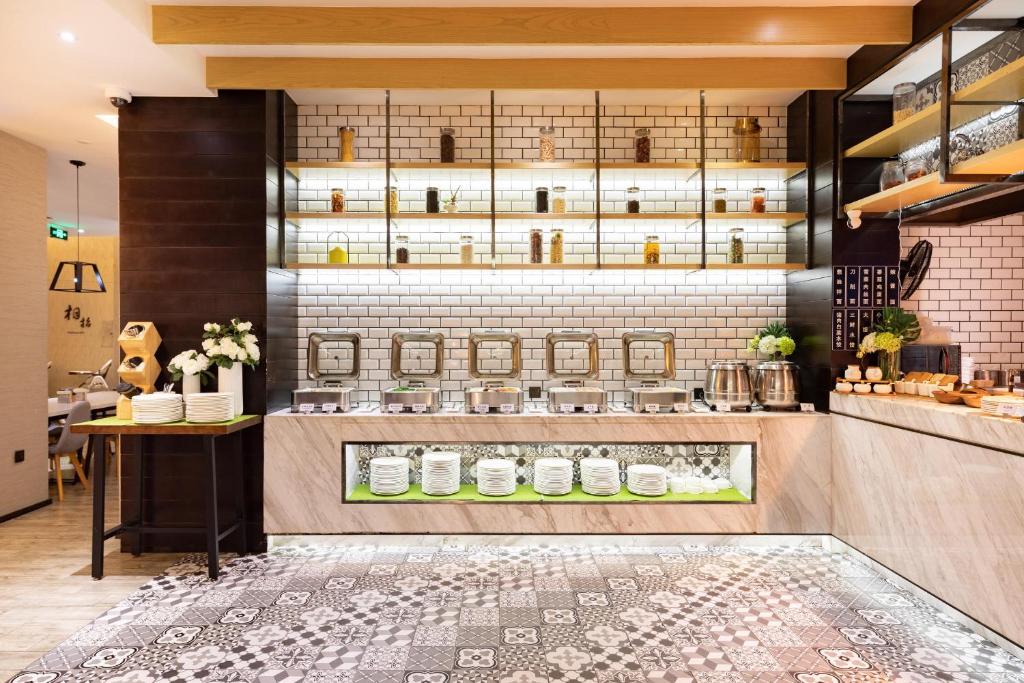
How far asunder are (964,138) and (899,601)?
8.09ft

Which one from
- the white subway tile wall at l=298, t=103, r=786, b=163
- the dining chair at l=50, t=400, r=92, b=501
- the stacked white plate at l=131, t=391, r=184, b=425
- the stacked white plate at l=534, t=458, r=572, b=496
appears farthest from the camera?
the dining chair at l=50, t=400, r=92, b=501

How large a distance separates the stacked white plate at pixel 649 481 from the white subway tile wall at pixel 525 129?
233 cm

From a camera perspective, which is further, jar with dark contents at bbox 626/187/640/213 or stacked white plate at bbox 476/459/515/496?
jar with dark contents at bbox 626/187/640/213

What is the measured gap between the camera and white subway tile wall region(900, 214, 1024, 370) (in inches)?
159

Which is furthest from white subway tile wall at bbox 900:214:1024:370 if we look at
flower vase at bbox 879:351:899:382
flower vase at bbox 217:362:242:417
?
flower vase at bbox 217:362:242:417

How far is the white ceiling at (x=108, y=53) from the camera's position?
10.2 ft

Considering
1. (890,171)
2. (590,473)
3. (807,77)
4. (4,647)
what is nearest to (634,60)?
(807,77)

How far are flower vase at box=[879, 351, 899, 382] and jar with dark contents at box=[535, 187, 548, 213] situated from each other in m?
2.45

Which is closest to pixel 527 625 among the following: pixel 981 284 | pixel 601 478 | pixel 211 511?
pixel 601 478

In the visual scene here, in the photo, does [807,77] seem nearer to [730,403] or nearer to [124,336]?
[730,403]

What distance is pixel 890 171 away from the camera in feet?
11.7

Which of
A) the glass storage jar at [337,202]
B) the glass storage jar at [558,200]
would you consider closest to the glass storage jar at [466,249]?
the glass storage jar at [558,200]

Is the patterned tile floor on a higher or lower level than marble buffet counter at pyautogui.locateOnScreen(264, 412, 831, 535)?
lower

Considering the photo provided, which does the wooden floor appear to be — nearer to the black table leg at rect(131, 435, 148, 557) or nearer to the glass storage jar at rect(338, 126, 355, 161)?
the black table leg at rect(131, 435, 148, 557)
